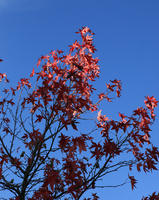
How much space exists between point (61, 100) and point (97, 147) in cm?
112

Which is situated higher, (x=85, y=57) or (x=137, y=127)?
(x=85, y=57)

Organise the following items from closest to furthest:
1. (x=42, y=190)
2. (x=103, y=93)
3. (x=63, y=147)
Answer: (x=63, y=147) → (x=42, y=190) → (x=103, y=93)

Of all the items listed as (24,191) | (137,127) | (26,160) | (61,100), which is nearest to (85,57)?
(61,100)

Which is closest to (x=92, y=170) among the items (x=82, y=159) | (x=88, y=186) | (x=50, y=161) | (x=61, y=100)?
(x=88, y=186)

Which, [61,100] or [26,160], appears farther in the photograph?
[26,160]

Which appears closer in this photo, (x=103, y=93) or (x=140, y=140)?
(x=140, y=140)

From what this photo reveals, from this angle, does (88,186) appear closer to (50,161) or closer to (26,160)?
(50,161)

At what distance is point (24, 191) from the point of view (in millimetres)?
4715

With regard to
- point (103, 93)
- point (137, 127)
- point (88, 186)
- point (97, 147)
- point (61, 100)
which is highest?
point (103, 93)

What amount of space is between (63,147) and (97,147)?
0.61m

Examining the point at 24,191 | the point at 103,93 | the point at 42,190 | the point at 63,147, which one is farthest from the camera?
the point at 103,93

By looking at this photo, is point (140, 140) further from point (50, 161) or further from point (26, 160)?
point (26, 160)

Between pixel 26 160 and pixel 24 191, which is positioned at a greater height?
pixel 26 160

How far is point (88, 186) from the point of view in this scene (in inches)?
168
